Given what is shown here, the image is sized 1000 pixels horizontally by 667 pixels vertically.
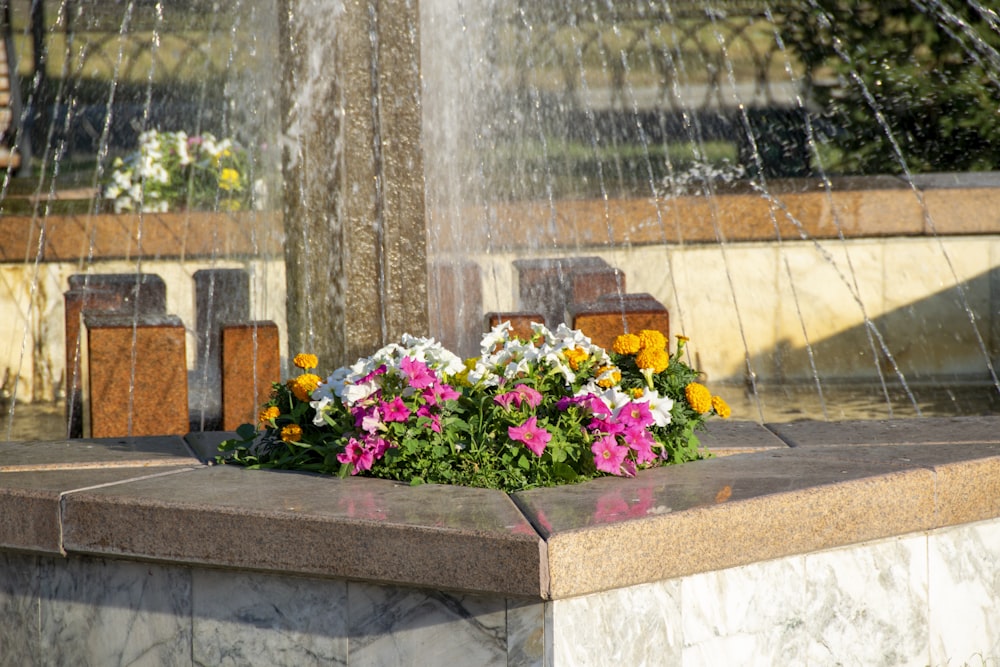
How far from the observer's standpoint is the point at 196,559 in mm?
2986

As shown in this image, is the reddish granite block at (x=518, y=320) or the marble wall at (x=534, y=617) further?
the reddish granite block at (x=518, y=320)

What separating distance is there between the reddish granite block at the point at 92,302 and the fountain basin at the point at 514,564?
2038mm

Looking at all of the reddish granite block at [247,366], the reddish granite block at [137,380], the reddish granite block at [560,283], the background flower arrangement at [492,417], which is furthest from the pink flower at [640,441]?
the reddish granite block at [560,283]

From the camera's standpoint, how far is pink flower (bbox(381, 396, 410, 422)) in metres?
3.29

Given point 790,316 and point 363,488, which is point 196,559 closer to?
point 363,488

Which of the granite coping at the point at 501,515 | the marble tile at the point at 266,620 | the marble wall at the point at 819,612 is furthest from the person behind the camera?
the marble tile at the point at 266,620

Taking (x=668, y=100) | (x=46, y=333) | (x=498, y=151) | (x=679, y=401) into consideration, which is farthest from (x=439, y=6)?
(x=668, y=100)

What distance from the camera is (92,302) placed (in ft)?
20.1

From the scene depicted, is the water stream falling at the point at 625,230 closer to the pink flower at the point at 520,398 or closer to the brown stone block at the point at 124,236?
the brown stone block at the point at 124,236

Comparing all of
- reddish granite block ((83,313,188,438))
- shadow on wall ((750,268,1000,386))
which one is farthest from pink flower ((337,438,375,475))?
shadow on wall ((750,268,1000,386))

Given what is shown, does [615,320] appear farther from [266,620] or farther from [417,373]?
[266,620]

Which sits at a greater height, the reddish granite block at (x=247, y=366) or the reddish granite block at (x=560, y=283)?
the reddish granite block at (x=560, y=283)

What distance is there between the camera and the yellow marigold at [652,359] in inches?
138

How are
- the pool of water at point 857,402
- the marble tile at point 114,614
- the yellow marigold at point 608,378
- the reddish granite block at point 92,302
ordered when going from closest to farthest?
1. the marble tile at point 114,614
2. the yellow marigold at point 608,378
3. the reddish granite block at point 92,302
4. the pool of water at point 857,402
